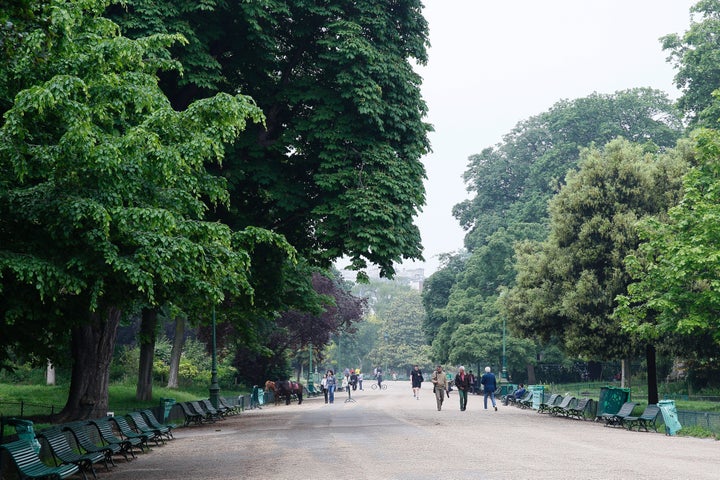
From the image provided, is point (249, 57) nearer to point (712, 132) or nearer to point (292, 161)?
point (292, 161)

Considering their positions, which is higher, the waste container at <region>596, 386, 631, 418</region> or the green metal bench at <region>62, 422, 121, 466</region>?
the waste container at <region>596, 386, 631, 418</region>

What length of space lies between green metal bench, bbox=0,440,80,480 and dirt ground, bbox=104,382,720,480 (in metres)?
2.11

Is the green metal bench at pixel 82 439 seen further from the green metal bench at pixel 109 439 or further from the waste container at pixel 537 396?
the waste container at pixel 537 396

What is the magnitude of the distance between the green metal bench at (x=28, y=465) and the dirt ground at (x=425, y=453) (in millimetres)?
2108

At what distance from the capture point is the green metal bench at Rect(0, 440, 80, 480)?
1135 cm

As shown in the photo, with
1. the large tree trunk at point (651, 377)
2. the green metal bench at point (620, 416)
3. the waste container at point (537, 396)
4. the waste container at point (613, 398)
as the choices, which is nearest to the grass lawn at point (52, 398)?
the green metal bench at point (620, 416)

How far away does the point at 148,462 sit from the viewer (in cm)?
1647

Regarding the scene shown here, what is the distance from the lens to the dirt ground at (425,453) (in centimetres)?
1330

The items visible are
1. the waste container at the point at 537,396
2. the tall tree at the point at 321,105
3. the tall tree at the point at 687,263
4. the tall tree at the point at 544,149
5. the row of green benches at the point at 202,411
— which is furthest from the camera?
the tall tree at the point at 544,149

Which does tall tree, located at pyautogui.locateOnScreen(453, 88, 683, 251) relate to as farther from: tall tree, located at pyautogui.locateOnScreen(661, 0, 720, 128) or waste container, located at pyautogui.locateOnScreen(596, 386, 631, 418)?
waste container, located at pyautogui.locateOnScreen(596, 386, 631, 418)

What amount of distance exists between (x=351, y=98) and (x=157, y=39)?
901cm

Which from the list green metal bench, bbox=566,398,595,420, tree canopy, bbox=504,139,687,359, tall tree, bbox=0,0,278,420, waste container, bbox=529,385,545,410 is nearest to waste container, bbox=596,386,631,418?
green metal bench, bbox=566,398,595,420

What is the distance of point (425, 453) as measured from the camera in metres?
16.2

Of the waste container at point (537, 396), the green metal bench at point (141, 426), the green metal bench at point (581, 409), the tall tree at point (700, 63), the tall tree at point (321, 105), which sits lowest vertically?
the green metal bench at point (141, 426)
